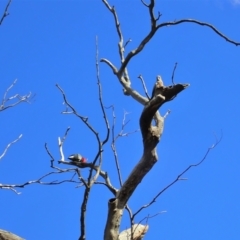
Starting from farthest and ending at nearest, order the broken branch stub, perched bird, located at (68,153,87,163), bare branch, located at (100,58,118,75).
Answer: bare branch, located at (100,58,118,75) → perched bird, located at (68,153,87,163) → the broken branch stub

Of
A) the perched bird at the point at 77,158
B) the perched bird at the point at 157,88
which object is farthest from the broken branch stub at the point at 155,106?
the perched bird at the point at 77,158

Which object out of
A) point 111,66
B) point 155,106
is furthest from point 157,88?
point 111,66

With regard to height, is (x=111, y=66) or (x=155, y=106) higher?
(x=111, y=66)

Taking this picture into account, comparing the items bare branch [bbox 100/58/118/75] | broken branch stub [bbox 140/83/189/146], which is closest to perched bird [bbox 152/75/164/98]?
broken branch stub [bbox 140/83/189/146]

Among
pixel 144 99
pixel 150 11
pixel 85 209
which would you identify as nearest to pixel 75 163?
pixel 144 99

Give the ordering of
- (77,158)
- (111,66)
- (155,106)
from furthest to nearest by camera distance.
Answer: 1. (111,66)
2. (77,158)
3. (155,106)

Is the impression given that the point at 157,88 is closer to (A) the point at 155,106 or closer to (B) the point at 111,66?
(A) the point at 155,106

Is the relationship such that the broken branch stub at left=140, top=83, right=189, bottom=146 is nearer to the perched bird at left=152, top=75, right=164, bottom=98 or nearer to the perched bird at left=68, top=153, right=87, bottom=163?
the perched bird at left=152, top=75, right=164, bottom=98

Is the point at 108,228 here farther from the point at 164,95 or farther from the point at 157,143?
the point at 164,95

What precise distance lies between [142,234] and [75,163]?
3.05 ft

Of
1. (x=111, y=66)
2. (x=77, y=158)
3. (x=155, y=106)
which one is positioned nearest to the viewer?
(x=155, y=106)

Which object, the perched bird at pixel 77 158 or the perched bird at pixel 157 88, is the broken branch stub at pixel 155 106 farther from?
the perched bird at pixel 77 158

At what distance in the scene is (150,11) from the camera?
3092mm

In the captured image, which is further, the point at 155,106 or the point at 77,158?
the point at 77,158
